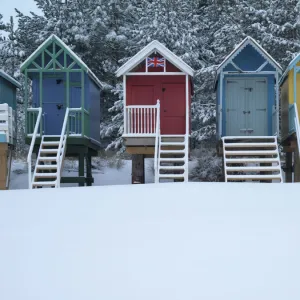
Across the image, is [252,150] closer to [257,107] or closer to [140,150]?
[257,107]

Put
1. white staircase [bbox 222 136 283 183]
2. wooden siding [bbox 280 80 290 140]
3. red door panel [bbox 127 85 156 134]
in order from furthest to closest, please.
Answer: wooden siding [bbox 280 80 290 140] → red door panel [bbox 127 85 156 134] → white staircase [bbox 222 136 283 183]

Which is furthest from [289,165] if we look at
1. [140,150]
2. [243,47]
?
[140,150]

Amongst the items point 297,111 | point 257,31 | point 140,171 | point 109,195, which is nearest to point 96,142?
point 140,171

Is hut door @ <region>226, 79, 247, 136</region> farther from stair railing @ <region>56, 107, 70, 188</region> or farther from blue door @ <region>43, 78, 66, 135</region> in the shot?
blue door @ <region>43, 78, 66, 135</region>

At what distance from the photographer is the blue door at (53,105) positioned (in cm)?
1617

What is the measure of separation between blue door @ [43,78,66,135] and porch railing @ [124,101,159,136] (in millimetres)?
2199

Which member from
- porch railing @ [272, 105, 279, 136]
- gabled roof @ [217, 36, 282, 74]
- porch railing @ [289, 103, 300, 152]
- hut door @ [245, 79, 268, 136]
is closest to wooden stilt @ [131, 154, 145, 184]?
hut door @ [245, 79, 268, 136]

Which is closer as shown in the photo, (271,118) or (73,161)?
(271,118)

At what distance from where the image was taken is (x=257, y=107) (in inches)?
634

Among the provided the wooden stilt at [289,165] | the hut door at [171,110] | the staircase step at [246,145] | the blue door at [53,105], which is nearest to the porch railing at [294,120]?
the staircase step at [246,145]

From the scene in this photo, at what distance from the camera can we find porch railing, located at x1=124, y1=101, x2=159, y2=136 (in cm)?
1530

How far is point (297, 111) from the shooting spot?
1496cm

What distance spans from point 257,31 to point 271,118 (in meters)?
9.54

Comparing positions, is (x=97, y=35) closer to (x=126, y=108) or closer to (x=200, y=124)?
(x=200, y=124)
